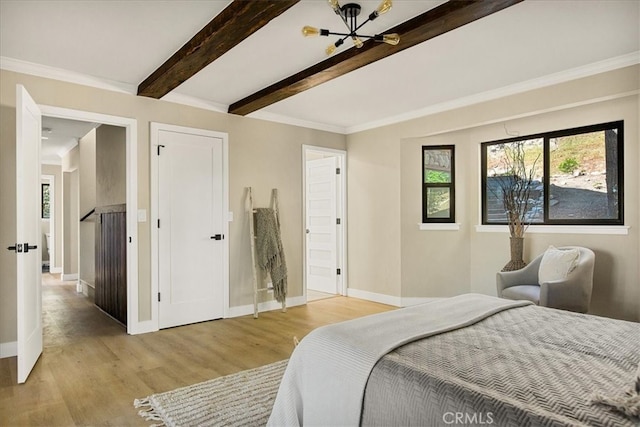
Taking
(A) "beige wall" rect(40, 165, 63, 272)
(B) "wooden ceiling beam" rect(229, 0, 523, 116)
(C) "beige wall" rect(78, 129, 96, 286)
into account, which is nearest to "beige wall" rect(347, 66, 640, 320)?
(B) "wooden ceiling beam" rect(229, 0, 523, 116)

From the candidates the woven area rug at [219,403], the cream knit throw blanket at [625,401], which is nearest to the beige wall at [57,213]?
the woven area rug at [219,403]

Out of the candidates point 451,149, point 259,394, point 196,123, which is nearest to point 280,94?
point 196,123

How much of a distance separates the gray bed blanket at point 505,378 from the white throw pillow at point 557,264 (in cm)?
183

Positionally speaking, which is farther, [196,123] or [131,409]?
[196,123]

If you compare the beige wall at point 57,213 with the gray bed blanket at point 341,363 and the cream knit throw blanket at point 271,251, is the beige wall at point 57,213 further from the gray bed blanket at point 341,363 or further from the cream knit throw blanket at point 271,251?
the gray bed blanket at point 341,363

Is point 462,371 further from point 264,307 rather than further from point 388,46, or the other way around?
point 264,307

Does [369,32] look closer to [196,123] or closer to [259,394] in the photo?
[196,123]

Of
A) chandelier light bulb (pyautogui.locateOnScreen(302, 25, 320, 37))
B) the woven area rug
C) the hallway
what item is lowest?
the hallway

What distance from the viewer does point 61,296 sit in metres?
5.91

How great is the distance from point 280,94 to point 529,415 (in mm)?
3466

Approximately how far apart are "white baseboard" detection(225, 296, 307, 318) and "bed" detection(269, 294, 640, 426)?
2.91 metres

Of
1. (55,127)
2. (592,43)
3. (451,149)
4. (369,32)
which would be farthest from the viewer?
(55,127)

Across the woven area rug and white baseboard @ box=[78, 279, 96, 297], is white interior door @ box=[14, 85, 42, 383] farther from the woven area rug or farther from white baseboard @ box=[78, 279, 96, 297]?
white baseboard @ box=[78, 279, 96, 297]

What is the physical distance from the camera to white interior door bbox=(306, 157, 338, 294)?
5.96m
